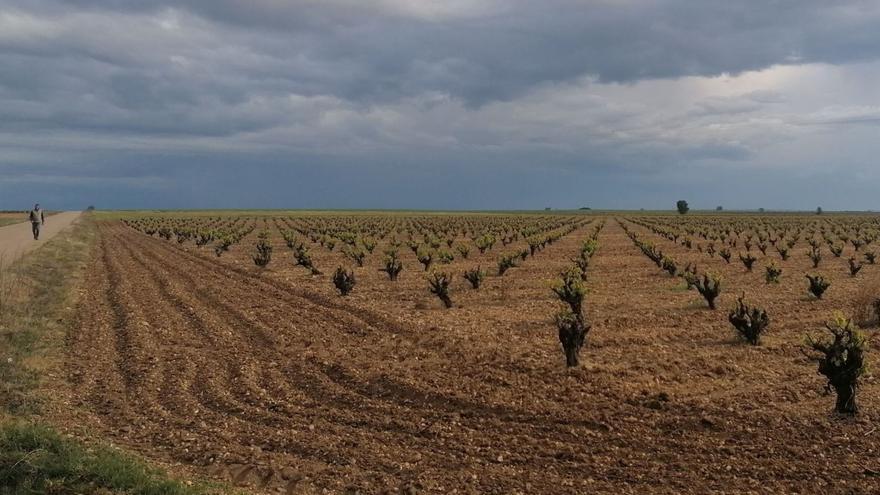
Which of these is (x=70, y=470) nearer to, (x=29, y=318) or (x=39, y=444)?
(x=39, y=444)

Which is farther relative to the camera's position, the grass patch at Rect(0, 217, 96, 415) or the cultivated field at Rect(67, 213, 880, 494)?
the grass patch at Rect(0, 217, 96, 415)

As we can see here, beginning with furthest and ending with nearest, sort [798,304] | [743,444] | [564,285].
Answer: [798,304]
[564,285]
[743,444]

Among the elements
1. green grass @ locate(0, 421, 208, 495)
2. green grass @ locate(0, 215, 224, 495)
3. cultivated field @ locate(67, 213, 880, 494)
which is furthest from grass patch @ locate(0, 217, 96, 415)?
green grass @ locate(0, 421, 208, 495)

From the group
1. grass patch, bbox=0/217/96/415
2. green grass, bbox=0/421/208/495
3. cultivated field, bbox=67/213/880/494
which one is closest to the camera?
green grass, bbox=0/421/208/495

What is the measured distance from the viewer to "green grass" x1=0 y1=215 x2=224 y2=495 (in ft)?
20.5

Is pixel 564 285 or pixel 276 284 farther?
pixel 276 284

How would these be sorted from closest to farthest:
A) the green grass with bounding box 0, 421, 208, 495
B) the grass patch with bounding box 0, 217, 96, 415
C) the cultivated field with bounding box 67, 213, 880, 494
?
the green grass with bounding box 0, 421, 208, 495
the cultivated field with bounding box 67, 213, 880, 494
the grass patch with bounding box 0, 217, 96, 415

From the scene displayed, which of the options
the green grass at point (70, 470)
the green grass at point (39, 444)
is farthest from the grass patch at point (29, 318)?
the green grass at point (70, 470)

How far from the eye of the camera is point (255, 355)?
11828 millimetres

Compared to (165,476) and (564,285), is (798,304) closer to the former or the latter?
(564,285)

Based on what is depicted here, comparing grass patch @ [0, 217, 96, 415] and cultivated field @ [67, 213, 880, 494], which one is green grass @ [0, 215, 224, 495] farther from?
cultivated field @ [67, 213, 880, 494]

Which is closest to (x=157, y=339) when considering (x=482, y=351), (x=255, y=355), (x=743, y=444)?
(x=255, y=355)

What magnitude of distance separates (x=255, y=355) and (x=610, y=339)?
6966 mm

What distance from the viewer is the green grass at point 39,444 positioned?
246 inches
